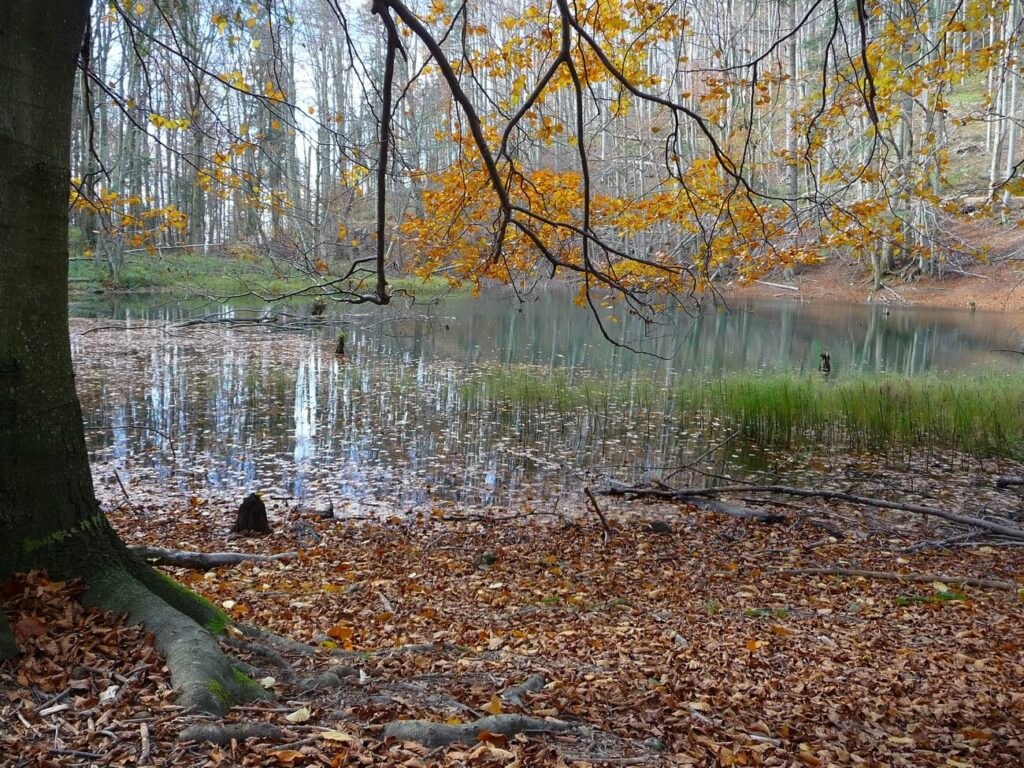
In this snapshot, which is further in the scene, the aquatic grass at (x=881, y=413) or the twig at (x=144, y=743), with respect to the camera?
the aquatic grass at (x=881, y=413)

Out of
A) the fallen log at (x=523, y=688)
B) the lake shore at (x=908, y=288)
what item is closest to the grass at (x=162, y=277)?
the lake shore at (x=908, y=288)

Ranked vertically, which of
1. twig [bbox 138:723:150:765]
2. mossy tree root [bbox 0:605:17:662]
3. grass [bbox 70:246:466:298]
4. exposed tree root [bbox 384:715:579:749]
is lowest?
exposed tree root [bbox 384:715:579:749]

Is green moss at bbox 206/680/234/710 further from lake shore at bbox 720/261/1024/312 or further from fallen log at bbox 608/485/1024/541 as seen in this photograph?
lake shore at bbox 720/261/1024/312

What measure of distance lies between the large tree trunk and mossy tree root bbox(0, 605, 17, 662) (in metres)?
0.37

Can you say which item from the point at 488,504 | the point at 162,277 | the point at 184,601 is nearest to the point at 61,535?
the point at 184,601

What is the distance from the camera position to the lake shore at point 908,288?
30047 mm

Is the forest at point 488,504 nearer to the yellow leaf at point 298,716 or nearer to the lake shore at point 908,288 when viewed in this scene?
the yellow leaf at point 298,716

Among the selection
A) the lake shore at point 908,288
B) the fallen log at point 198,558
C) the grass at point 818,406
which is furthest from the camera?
the lake shore at point 908,288

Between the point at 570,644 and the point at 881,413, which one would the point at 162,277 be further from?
the point at 570,644

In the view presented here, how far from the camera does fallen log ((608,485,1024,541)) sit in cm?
587

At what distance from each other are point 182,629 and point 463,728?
1031mm

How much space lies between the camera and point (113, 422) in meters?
10.6

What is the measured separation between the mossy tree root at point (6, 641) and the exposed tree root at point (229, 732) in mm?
680

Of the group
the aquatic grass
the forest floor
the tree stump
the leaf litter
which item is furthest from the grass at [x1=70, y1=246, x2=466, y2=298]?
the forest floor
